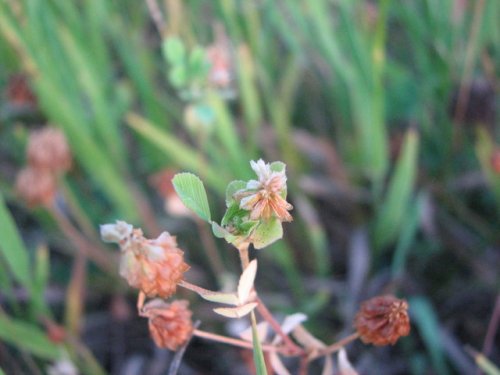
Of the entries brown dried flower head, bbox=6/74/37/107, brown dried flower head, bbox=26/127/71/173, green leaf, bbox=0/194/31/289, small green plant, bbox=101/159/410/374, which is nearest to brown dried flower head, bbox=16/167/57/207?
brown dried flower head, bbox=26/127/71/173

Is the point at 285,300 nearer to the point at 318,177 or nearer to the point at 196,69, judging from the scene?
the point at 318,177

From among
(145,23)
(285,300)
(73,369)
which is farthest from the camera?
(145,23)

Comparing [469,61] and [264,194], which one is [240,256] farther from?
[469,61]

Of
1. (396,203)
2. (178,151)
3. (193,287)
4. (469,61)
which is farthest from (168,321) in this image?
(469,61)

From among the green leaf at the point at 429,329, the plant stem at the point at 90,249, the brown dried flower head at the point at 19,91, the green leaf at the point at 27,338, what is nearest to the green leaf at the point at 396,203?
the green leaf at the point at 429,329

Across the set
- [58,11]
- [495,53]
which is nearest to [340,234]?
[495,53]

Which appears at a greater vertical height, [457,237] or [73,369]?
[457,237]

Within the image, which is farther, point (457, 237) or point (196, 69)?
point (457, 237)
